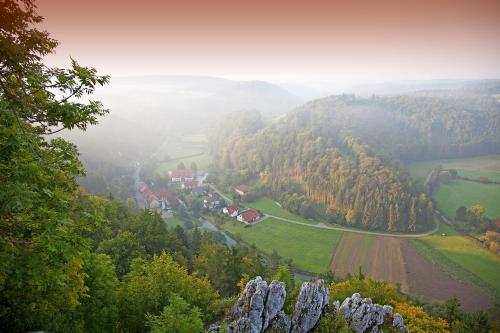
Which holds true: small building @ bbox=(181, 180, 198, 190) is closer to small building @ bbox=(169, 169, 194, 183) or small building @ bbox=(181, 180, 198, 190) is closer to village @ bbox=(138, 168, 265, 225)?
village @ bbox=(138, 168, 265, 225)

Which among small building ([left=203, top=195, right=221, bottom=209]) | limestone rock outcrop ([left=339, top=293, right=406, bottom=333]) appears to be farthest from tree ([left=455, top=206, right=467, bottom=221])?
limestone rock outcrop ([left=339, top=293, right=406, bottom=333])

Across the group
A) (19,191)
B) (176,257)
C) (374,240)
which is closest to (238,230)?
(374,240)

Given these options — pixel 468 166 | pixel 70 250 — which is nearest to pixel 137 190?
pixel 70 250

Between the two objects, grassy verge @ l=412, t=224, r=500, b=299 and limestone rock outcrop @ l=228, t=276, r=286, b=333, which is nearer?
limestone rock outcrop @ l=228, t=276, r=286, b=333

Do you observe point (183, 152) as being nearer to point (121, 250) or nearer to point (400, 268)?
point (400, 268)

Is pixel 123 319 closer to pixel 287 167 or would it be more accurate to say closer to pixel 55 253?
pixel 55 253

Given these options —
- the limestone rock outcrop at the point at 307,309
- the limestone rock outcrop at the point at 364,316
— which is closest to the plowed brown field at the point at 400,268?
the limestone rock outcrop at the point at 364,316

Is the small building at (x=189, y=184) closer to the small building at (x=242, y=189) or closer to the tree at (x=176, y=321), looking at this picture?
the small building at (x=242, y=189)
